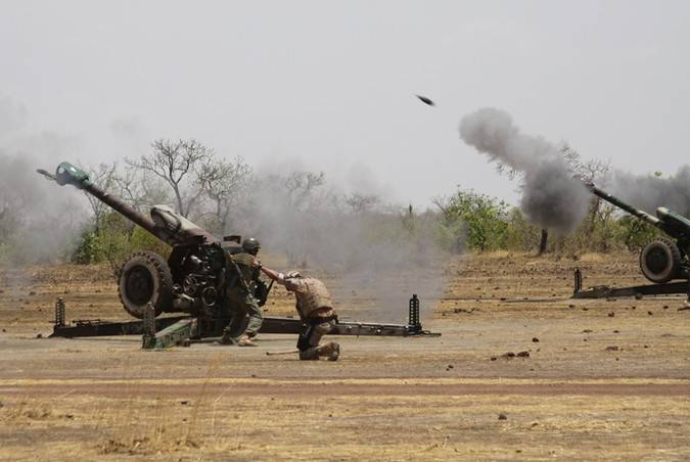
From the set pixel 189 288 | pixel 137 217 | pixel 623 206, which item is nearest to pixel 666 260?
pixel 623 206

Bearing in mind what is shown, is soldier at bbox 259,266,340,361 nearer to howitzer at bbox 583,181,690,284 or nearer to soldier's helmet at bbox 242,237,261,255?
soldier's helmet at bbox 242,237,261,255

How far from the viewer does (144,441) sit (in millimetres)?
11680

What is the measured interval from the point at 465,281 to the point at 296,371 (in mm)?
30051

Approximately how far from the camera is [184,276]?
986 inches

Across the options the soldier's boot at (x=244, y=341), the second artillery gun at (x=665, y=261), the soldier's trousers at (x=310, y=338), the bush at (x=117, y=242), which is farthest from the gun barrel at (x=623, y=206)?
the soldier's trousers at (x=310, y=338)

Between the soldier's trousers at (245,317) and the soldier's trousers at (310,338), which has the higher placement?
the soldier's trousers at (245,317)

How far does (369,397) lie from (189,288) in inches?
383

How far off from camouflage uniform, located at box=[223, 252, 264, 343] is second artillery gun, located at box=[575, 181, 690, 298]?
1516cm

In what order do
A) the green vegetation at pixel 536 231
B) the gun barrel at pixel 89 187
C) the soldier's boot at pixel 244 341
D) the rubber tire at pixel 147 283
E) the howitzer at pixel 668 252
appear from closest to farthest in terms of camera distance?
the soldier's boot at pixel 244 341 → the rubber tire at pixel 147 283 → the gun barrel at pixel 89 187 → the howitzer at pixel 668 252 → the green vegetation at pixel 536 231

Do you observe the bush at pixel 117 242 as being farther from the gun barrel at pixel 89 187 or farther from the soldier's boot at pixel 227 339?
the soldier's boot at pixel 227 339

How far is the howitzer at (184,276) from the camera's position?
79.1ft

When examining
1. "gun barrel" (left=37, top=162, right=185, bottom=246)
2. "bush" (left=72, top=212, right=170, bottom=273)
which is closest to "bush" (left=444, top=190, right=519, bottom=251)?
"bush" (left=72, top=212, right=170, bottom=273)

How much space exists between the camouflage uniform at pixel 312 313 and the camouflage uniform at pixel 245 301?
9.27 feet

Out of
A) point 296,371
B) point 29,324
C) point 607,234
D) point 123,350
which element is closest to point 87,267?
point 29,324
